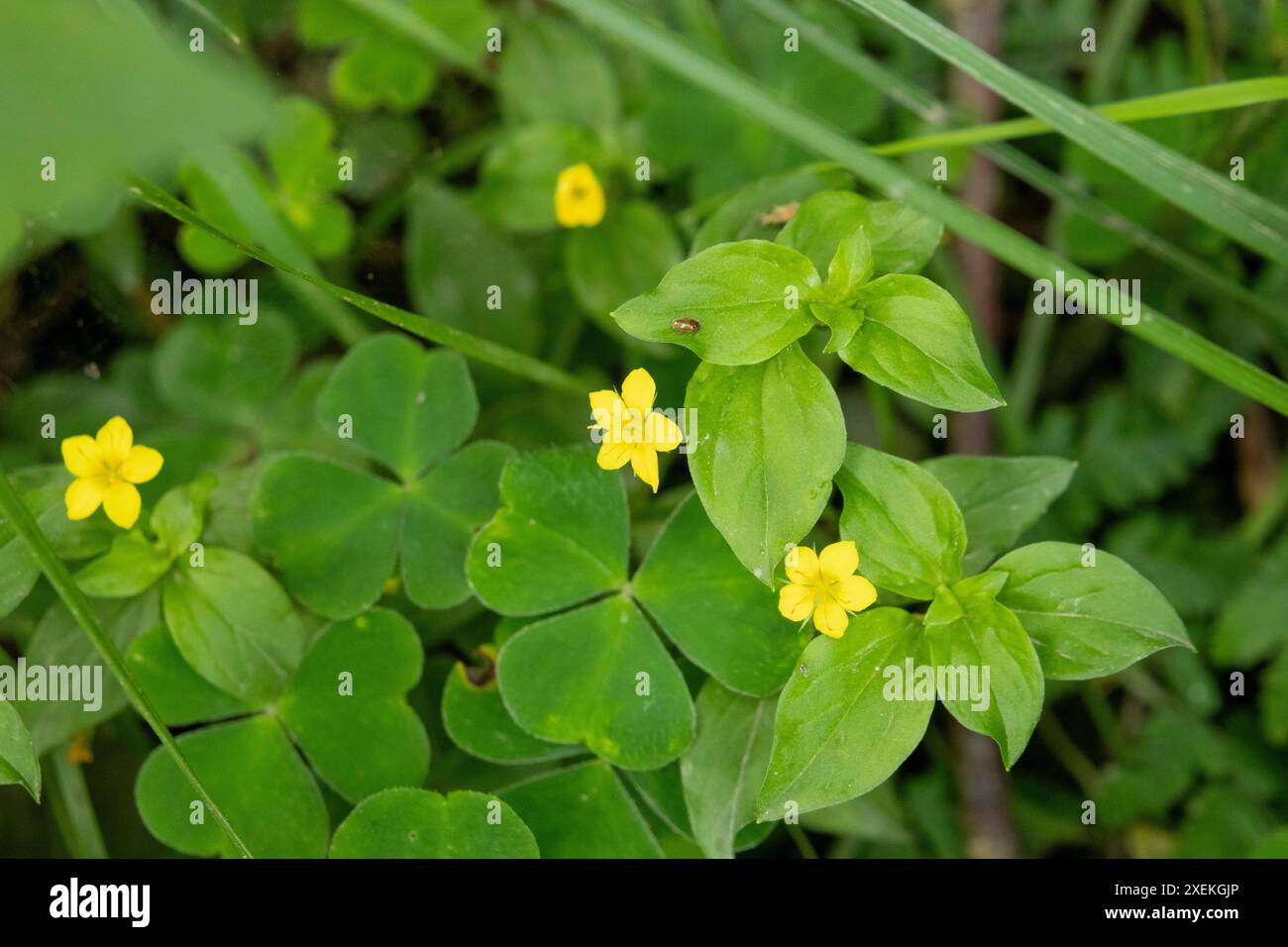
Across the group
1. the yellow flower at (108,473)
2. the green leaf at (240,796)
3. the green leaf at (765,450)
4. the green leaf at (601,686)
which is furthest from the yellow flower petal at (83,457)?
the green leaf at (765,450)

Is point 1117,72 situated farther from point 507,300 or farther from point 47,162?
point 47,162

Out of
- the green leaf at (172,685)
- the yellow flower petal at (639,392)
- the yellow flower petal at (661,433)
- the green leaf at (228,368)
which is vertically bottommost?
the green leaf at (172,685)

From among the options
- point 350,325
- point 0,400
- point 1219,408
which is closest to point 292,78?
point 350,325

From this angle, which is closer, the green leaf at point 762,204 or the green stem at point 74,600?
the green stem at point 74,600

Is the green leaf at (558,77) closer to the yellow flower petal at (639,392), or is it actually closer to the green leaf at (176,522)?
the yellow flower petal at (639,392)

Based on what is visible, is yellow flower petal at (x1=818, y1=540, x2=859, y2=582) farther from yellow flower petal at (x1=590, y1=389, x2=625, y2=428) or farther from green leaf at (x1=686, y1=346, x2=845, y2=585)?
yellow flower petal at (x1=590, y1=389, x2=625, y2=428)
